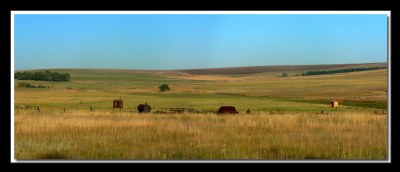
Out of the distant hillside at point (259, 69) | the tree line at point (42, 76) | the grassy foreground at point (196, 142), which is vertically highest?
the distant hillside at point (259, 69)

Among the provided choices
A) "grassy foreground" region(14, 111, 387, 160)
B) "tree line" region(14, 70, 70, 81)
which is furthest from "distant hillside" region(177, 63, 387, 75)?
"grassy foreground" region(14, 111, 387, 160)

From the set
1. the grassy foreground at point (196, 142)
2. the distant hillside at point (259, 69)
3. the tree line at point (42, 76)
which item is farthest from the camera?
the distant hillside at point (259, 69)

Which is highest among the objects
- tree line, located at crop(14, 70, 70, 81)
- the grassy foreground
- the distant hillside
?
the distant hillside

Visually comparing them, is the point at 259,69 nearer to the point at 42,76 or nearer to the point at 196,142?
the point at 42,76

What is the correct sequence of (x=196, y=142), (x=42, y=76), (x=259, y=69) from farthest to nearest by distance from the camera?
(x=259, y=69)
(x=42, y=76)
(x=196, y=142)

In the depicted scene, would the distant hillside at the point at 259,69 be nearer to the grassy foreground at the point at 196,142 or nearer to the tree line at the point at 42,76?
the tree line at the point at 42,76

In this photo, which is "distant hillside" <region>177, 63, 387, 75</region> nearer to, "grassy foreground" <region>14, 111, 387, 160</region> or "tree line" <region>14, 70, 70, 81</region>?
"tree line" <region>14, 70, 70, 81</region>

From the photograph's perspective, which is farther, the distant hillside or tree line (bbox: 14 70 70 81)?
the distant hillside

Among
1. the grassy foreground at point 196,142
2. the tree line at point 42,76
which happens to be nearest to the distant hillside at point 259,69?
the tree line at point 42,76

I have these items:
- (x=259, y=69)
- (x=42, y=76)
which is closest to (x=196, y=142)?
(x=42, y=76)
